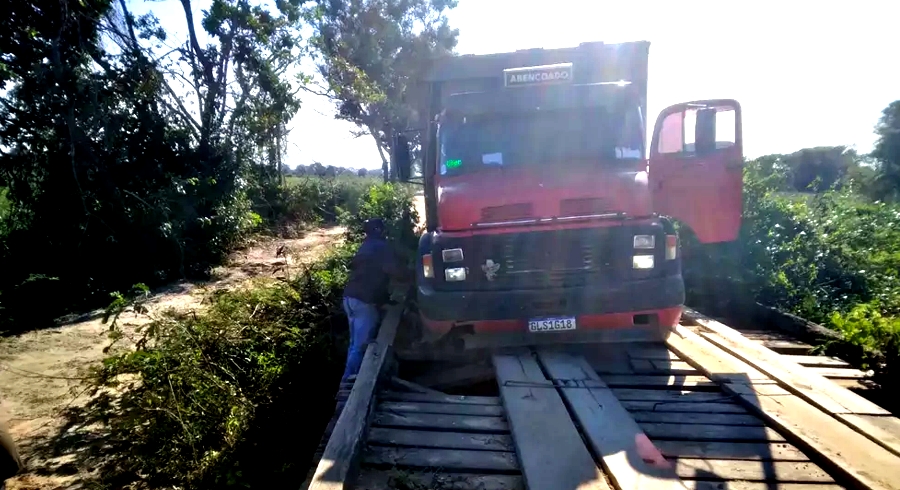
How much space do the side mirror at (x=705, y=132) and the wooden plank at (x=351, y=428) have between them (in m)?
3.34

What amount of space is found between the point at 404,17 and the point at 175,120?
1761 cm

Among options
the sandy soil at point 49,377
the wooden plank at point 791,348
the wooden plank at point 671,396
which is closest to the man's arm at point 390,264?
the wooden plank at point 671,396

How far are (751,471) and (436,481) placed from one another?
1653 millimetres

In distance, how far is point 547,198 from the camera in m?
5.02

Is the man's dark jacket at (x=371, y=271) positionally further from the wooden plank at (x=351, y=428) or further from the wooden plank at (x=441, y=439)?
the wooden plank at (x=441, y=439)

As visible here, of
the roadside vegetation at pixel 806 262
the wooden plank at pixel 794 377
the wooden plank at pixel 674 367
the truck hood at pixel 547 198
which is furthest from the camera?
the roadside vegetation at pixel 806 262

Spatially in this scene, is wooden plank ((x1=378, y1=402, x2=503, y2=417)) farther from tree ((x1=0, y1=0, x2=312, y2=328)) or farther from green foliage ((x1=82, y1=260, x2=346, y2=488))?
tree ((x1=0, y1=0, x2=312, y2=328))

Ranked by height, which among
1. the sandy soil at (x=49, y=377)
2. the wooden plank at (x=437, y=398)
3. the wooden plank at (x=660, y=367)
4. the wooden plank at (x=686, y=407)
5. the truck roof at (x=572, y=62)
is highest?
the truck roof at (x=572, y=62)

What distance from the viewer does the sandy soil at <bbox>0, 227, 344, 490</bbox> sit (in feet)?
14.1

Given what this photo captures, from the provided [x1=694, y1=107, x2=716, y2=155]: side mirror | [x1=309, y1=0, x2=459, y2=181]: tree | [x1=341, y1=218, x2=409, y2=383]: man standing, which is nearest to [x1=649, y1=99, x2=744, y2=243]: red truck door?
[x1=694, y1=107, x2=716, y2=155]: side mirror

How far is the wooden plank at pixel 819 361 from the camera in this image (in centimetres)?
466

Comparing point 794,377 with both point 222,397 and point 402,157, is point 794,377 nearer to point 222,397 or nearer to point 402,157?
point 222,397

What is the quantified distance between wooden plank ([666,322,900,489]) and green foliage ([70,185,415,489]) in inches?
128

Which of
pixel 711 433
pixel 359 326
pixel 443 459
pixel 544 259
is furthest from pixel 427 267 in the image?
pixel 711 433
